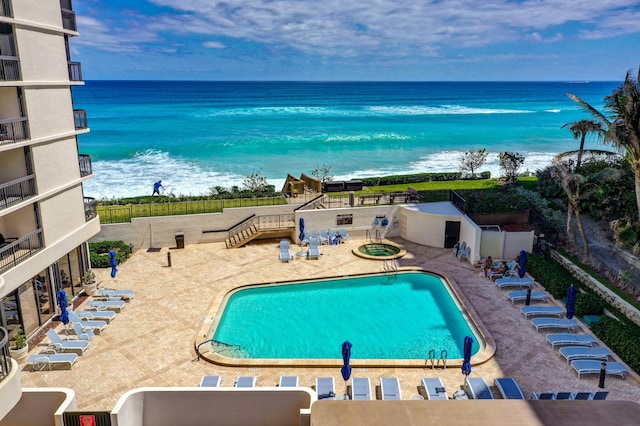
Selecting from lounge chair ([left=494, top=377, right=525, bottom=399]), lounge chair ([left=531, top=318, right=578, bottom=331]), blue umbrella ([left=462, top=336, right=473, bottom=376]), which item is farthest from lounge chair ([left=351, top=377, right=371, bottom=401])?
lounge chair ([left=531, top=318, right=578, bottom=331])

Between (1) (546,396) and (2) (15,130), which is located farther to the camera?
(2) (15,130)

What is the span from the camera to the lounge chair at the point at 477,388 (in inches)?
503

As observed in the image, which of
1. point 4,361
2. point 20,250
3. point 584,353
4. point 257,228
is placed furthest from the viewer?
point 257,228

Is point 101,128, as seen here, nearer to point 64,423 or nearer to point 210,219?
point 210,219

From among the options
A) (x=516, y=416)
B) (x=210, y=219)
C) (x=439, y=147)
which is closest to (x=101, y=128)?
(x=439, y=147)

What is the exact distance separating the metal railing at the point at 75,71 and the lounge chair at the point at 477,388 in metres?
17.2

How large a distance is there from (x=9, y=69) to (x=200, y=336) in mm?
10295

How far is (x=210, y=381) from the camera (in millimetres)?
13344

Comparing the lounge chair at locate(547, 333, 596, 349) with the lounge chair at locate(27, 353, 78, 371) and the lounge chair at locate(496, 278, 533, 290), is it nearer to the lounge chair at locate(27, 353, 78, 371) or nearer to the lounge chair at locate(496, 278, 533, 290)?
the lounge chair at locate(496, 278, 533, 290)

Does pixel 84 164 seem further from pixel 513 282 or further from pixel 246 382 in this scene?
pixel 513 282

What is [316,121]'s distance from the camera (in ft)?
290

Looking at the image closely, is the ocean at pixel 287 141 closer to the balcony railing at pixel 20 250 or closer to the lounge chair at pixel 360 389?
the balcony railing at pixel 20 250

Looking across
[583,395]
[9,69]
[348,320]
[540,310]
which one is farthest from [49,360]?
[540,310]

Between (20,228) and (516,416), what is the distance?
16.1 m
